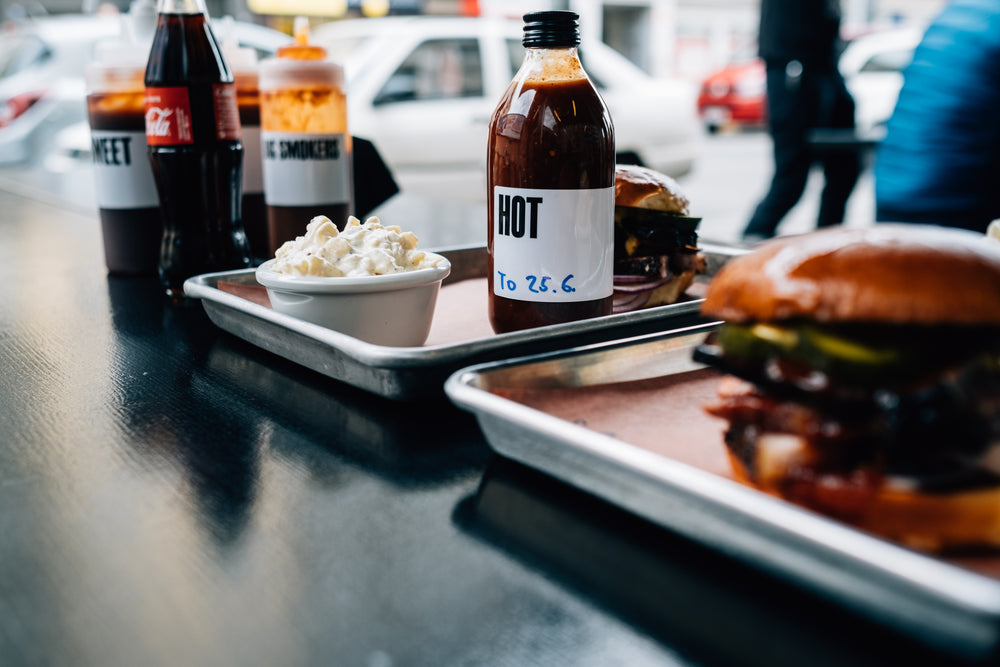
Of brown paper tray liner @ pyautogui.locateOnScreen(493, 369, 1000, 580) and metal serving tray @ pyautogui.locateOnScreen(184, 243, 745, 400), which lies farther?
metal serving tray @ pyautogui.locateOnScreen(184, 243, 745, 400)

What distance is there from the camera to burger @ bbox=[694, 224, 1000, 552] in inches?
21.5

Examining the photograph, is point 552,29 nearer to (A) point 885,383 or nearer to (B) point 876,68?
(A) point 885,383

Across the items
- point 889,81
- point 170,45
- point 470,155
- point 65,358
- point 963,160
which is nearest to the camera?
point 65,358

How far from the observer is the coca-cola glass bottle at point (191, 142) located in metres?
1.29

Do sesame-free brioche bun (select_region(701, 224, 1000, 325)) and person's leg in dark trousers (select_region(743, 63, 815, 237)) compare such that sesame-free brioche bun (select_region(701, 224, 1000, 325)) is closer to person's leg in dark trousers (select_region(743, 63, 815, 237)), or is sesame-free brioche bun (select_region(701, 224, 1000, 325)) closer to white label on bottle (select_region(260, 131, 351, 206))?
white label on bottle (select_region(260, 131, 351, 206))

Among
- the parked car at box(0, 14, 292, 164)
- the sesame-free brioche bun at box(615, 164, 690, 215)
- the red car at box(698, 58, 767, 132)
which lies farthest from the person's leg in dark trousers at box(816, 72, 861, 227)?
the red car at box(698, 58, 767, 132)

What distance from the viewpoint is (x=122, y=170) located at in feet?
4.83

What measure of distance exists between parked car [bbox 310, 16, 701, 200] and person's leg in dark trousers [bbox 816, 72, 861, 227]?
5.47 ft

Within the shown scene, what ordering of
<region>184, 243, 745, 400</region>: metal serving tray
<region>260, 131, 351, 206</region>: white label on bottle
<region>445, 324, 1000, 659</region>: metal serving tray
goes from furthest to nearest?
<region>260, 131, 351, 206</region>: white label on bottle → <region>184, 243, 745, 400</region>: metal serving tray → <region>445, 324, 1000, 659</region>: metal serving tray

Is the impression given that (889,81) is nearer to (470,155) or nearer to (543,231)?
(470,155)

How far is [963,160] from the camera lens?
2.26m

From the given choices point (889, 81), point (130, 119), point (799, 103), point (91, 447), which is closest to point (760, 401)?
point (91, 447)

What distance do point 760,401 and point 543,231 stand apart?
1.17 ft

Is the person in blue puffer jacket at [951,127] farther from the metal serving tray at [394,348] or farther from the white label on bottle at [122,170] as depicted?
the white label on bottle at [122,170]
